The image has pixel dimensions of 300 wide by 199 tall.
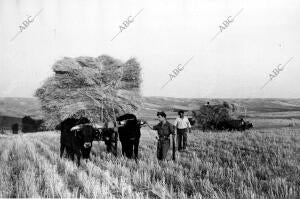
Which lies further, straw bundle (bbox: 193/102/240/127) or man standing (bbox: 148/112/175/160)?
straw bundle (bbox: 193/102/240/127)

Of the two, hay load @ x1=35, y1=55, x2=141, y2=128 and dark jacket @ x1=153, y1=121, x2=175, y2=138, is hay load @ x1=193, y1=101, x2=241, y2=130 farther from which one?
dark jacket @ x1=153, y1=121, x2=175, y2=138

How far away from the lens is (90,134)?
1141cm

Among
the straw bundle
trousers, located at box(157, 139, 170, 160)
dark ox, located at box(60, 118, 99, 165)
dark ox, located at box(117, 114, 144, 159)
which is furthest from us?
the straw bundle

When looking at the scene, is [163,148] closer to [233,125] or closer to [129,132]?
[129,132]

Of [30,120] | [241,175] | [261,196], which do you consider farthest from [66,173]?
[30,120]

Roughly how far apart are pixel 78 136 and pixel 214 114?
1703cm

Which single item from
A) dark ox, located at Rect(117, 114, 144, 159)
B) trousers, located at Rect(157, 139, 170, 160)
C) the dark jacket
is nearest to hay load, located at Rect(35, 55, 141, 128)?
dark ox, located at Rect(117, 114, 144, 159)

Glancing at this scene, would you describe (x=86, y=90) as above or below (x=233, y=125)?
above

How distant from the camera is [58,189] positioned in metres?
6.44

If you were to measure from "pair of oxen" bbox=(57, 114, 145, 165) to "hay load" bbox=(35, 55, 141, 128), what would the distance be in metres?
0.34

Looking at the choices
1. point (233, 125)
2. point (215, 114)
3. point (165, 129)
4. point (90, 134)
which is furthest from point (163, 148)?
point (215, 114)

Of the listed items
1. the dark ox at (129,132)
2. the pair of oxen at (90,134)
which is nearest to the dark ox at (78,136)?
the pair of oxen at (90,134)

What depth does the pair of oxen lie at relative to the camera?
37.4 feet

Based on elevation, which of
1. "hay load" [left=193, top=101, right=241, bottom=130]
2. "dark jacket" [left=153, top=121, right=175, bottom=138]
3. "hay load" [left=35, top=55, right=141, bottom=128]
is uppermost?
"hay load" [left=35, top=55, right=141, bottom=128]
